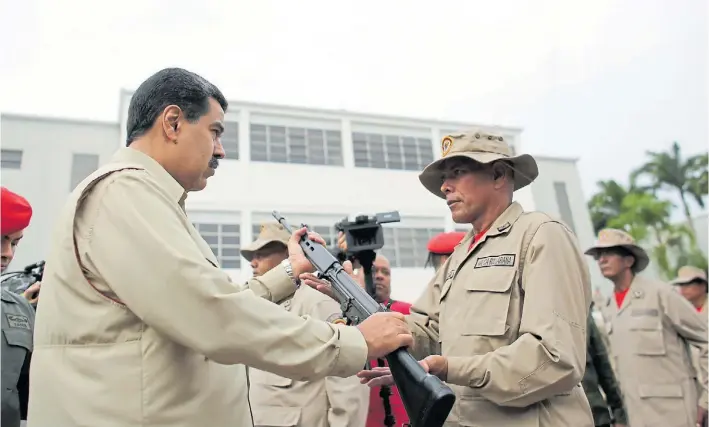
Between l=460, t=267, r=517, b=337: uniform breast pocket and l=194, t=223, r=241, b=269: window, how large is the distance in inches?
593

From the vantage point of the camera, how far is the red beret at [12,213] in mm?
2875

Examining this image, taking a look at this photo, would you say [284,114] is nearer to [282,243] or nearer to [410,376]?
[282,243]

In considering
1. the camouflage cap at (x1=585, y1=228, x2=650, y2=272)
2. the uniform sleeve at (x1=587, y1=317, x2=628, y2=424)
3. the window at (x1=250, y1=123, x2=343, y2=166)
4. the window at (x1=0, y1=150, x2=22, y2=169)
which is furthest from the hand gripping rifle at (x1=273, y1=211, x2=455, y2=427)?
the window at (x1=0, y1=150, x2=22, y2=169)

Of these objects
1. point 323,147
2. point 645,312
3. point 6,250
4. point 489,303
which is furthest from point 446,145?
point 323,147

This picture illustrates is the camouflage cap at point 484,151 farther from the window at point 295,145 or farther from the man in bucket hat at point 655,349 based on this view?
the window at point 295,145

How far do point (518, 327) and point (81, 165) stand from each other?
1846cm

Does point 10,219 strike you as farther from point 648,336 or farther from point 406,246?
point 406,246

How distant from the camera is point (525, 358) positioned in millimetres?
2070

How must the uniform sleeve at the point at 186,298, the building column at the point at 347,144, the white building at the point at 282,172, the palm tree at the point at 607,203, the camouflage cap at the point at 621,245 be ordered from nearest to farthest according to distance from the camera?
1. the uniform sleeve at the point at 186,298
2. the camouflage cap at the point at 621,245
3. the white building at the point at 282,172
4. the building column at the point at 347,144
5. the palm tree at the point at 607,203

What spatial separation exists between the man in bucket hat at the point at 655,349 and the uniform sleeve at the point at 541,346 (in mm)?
3320

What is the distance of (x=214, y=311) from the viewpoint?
1.58 meters

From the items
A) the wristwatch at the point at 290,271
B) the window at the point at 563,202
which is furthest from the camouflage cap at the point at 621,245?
the window at the point at 563,202

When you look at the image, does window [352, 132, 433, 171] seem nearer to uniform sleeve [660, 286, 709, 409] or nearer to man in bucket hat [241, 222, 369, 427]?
uniform sleeve [660, 286, 709, 409]

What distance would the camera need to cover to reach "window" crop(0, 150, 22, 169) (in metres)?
16.8
